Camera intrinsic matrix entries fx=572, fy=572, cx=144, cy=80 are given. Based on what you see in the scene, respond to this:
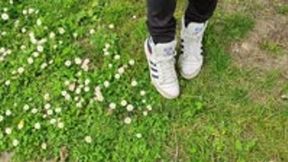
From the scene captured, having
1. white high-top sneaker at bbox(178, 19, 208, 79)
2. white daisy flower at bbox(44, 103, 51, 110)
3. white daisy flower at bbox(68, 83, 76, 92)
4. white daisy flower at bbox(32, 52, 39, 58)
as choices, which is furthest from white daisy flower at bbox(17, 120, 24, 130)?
white high-top sneaker at bbox(178, 19, 208, 79)

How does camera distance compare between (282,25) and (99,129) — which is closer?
(99,129)

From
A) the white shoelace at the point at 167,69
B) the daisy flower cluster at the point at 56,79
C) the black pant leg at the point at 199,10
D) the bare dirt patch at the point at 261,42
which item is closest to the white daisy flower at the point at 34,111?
the daisy flower cluster at the point at 56,79

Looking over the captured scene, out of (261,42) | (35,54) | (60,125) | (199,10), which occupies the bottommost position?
(261,42)

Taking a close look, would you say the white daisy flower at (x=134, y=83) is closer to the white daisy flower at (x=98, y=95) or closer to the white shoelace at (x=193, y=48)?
the white daisy flower at (x=98, y=95)

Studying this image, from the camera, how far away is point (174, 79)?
105 inches

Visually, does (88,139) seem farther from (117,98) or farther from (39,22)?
(39,22)

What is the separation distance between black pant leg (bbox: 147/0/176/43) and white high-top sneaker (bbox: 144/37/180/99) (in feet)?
0.43

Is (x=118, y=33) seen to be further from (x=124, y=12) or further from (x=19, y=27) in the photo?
(x=19, y=27)

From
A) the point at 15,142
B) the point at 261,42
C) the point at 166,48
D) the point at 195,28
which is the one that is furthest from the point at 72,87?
the point at 261,42

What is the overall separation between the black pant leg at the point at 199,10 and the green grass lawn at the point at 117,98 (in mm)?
371

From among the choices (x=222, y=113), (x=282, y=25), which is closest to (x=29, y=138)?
(x=222, y=113)

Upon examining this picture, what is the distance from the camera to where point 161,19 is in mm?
2273

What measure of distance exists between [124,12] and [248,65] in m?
0.72

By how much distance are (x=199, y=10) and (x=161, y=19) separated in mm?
252
